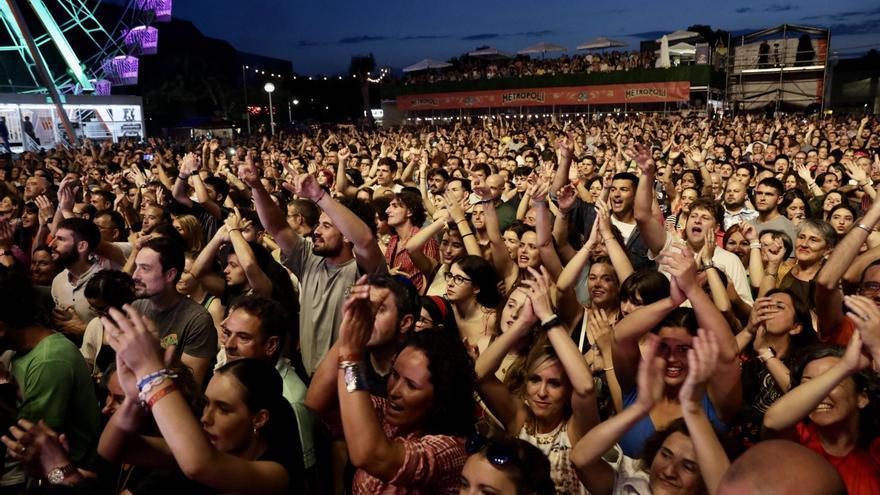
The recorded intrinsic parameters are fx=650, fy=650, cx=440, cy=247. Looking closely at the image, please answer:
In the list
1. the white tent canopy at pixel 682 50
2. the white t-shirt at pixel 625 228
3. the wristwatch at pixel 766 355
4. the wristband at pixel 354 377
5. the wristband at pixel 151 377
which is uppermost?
the white tent canopy at pixel 682 50

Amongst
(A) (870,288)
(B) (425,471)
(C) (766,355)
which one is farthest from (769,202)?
(B) (425,471)

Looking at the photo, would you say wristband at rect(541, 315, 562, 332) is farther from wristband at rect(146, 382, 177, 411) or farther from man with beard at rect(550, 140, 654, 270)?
man with beard at rect(550, 140, 654, 270)

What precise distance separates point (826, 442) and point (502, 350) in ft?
3.94

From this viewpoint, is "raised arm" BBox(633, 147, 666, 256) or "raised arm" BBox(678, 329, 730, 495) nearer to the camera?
"raised arm" BBox(678, 329, 730, 495)

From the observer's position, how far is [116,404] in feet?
8.09

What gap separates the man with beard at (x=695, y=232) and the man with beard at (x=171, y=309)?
8.87 ft

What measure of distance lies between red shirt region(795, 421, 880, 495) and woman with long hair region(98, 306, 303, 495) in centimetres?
179

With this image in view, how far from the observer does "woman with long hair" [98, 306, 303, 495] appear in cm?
181

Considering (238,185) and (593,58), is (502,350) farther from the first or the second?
(593,58)

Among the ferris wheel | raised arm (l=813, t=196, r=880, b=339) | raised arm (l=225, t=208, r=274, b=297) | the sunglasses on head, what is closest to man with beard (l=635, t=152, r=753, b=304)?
raised arm (l=813, t=196, r=880, b=339)

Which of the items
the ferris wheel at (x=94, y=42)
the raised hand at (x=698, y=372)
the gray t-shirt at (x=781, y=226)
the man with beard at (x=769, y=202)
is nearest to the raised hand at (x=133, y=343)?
the raised hand at (x=698, y=372)

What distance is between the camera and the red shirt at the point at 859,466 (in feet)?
7.21

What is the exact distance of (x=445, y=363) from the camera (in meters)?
2.36

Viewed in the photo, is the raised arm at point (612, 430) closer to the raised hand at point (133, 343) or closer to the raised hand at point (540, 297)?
the raised hand at point (540, 297)
